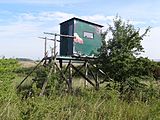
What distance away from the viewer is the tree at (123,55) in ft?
50.7

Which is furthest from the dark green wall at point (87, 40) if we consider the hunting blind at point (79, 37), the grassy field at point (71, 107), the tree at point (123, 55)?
the grassy field at point (71, 107)

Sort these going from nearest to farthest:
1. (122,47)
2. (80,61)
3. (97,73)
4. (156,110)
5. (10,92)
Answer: (156,110) → (10,92) → (122,47) → (97,73) → (80,61)

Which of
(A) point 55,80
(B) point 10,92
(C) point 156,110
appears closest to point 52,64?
(A) point 55,80

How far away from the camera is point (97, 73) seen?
18594 millimetres

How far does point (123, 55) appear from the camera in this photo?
15641 mm

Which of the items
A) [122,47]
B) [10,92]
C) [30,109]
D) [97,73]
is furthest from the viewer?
[97,73]

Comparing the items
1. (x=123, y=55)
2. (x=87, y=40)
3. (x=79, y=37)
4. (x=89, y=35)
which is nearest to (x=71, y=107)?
(x=123, y=55)

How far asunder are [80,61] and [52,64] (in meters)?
5.75

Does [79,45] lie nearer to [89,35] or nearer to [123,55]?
[89,35]

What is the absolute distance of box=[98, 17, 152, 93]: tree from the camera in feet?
50.7

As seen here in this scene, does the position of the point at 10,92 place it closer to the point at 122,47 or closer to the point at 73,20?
the point at 122,47

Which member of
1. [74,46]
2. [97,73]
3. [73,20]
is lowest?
[97,73]

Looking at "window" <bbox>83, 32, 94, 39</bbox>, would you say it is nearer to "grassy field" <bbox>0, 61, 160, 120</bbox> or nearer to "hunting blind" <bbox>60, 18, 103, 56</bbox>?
"hunting blind" <bbox>60, 18, 103, 56</bbox>

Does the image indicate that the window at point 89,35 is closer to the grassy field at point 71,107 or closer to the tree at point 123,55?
the tree at point 123,55
